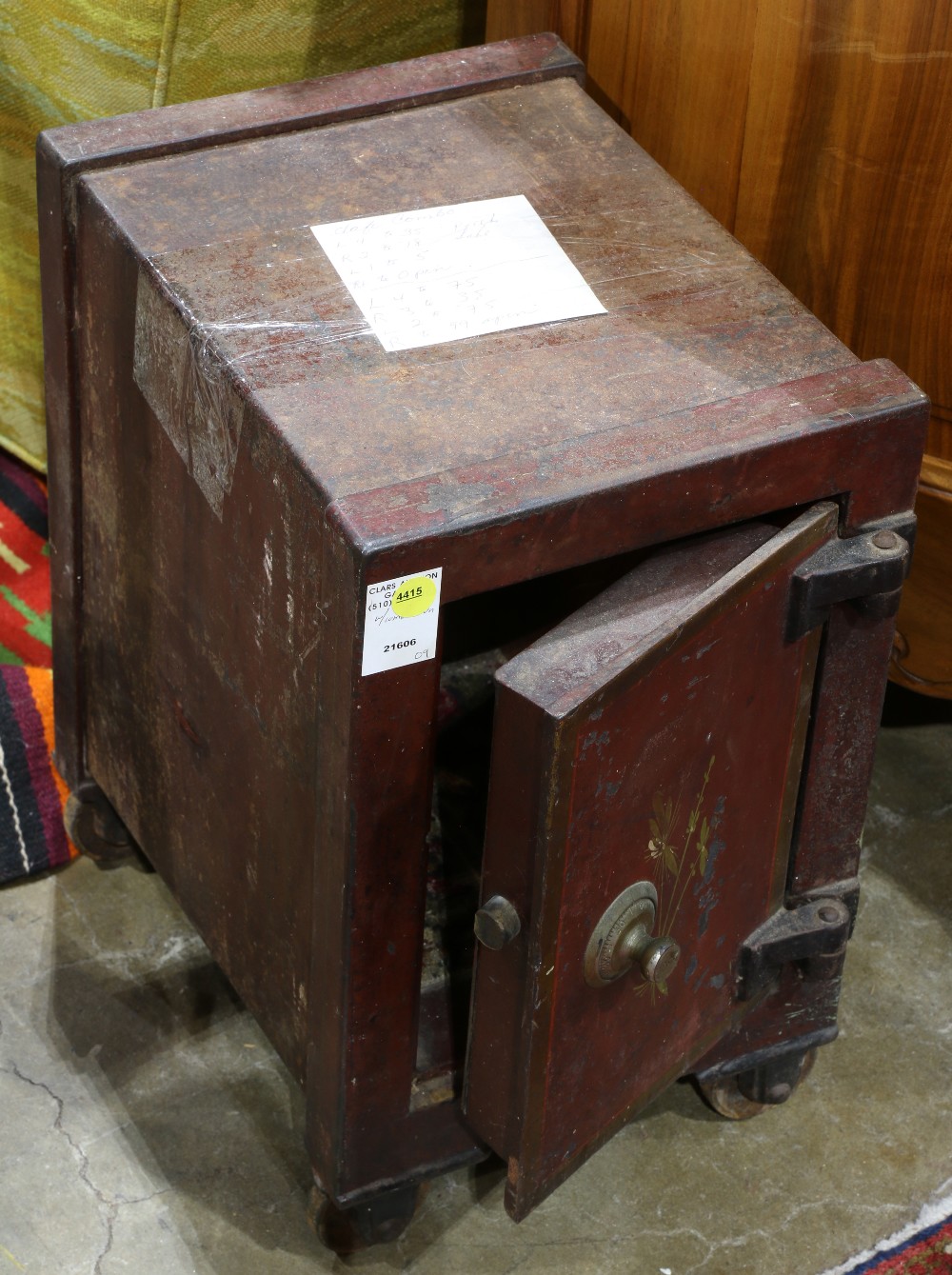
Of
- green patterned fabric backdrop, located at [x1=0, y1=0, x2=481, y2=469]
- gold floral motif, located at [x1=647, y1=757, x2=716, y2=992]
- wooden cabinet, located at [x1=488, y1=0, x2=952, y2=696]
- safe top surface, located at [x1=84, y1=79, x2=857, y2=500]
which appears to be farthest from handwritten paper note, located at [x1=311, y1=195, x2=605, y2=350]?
green patterned fabric backdrop, located at [x1=0, y1=0, x2=481, y2=469]

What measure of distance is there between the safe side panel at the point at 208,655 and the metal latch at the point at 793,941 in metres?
0.42

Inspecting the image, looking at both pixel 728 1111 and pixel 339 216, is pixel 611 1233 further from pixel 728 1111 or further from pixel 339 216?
pixel 339 216

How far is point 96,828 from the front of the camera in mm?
2033

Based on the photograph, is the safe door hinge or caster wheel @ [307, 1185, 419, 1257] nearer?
the safe door hinge

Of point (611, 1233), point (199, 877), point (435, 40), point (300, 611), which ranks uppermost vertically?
point (435, 40)

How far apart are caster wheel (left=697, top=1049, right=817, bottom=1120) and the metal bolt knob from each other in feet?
2.00

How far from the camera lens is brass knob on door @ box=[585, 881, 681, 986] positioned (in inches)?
52.2

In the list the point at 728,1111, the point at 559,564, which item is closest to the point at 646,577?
the point at 559,564

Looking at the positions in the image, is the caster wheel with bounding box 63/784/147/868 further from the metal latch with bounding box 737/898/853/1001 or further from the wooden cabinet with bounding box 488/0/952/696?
the wooden cabinet with bounding box 488/0/952/696

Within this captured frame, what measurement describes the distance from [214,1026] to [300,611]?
2.40 ft

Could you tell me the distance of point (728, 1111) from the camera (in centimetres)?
184

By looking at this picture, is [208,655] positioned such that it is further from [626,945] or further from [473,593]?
[626,945]

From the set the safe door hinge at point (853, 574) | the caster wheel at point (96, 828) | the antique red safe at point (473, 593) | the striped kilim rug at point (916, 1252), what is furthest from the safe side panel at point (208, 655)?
the striped kilim rug at point (916, 1252)

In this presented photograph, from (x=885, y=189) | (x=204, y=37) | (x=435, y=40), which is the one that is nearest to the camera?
(x=885, y=189)
